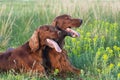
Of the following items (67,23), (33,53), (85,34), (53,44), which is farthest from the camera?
(85,34)

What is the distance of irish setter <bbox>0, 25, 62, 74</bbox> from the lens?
22.0 ft

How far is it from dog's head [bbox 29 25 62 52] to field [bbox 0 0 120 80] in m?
0.54

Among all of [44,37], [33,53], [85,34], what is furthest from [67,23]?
[85,34]

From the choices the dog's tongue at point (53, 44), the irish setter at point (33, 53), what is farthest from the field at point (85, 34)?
the dog's tongue at point (53, 44)

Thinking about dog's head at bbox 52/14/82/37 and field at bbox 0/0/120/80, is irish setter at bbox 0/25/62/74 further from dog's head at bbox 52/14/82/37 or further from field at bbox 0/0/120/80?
dog's head at bbox 52/14/82/37

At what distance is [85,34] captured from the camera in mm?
8742

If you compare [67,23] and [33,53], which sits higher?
[67,23]

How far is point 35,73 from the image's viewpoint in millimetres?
6484

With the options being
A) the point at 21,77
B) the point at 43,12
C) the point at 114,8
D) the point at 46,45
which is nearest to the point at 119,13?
the point at 114,8

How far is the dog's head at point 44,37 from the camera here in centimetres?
672

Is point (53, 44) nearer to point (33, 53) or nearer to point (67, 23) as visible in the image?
point (33, 53)

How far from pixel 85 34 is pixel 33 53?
2.19 m

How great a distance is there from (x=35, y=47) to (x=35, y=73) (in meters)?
0.47

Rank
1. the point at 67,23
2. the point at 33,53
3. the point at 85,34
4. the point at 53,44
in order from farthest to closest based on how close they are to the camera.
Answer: the point at 85,34 → the point at 67,23 → the point at 33,53 → the point at 53,44
